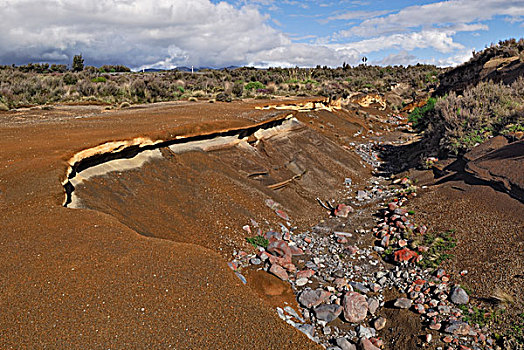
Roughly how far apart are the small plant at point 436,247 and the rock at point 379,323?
1829 millimetres

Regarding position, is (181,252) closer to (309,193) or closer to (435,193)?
(309,193)

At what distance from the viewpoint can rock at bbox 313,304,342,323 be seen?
5039 millimetres

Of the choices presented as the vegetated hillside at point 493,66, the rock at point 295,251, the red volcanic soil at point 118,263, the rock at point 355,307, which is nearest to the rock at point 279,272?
the red volcanic soil at point 118,263

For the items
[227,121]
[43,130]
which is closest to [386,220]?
[227,121]

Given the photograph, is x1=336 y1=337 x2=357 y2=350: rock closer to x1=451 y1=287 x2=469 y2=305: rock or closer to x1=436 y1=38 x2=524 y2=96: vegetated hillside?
x1=451 y1=287 x2=469 y2=305: rock

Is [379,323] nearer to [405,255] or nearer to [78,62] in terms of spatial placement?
[405,255]

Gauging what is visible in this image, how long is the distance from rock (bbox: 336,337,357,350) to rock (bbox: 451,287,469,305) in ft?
6.43

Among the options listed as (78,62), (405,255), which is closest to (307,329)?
(405,255)

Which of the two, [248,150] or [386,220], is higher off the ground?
[248,150]

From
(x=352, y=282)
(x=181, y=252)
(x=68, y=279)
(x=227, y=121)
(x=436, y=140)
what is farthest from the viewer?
(x=436, y=140)

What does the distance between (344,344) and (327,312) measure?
609 mm

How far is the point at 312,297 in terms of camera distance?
5.38 meters

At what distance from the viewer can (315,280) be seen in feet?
19.7

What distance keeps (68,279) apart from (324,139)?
12.3 m
